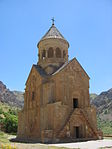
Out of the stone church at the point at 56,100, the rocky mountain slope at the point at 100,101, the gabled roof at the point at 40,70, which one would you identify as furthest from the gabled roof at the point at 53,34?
the rocky mountain slope at the point at 100,101

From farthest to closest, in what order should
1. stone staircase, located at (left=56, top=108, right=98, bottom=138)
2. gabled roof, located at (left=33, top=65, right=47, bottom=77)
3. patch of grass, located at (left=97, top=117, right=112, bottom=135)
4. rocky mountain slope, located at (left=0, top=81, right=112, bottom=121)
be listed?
rocky mountain slope, located at (left=0, top=81, right=112, bottom=121) < patch of grass, located at (left=97, top=117, right=112, bottom=135) < gabled roof, located at (left=33, top=65, right=47, bottom=77) < stone staircase, located at (left=56, top=108, right=98, bottom=138)

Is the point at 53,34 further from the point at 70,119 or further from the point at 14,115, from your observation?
the point at 14,115

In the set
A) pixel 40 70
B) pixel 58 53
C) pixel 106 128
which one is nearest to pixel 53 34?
pixel 58 53

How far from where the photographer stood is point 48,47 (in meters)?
26.5

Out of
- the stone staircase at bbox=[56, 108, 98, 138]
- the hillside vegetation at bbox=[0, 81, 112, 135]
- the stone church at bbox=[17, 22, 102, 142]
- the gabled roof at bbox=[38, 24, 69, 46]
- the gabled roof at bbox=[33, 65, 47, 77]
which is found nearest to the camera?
the stone staircase at bbox=[56, 108, 98, 138]

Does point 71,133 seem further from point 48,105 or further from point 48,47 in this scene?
point 48,47

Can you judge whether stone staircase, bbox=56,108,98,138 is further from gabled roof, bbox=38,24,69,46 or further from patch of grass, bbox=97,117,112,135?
patch of grass, bbox=97,117,112,135

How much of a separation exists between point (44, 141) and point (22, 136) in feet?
24.8

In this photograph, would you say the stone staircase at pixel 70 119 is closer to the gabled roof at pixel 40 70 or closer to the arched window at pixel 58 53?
the gabled roof at pixel 40 70

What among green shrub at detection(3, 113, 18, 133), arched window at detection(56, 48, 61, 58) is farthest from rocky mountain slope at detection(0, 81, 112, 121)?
arched window at detection(56, 48, 61, 58)

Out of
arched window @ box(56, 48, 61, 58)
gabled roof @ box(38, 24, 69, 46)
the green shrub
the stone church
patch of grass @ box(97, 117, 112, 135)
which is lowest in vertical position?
patch of grass @ box(97, 117, 112, 135)

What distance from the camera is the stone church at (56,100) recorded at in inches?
806

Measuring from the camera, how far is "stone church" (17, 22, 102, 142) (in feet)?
67.2

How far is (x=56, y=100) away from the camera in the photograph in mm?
22375
